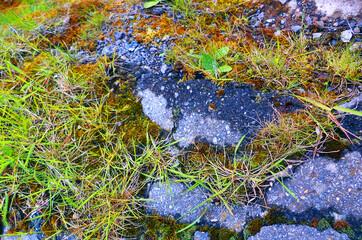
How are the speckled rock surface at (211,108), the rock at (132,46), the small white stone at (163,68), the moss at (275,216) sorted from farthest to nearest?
the rock at (132,46)
the small white stone at (163,68)
the speckled rock surface at (211,108)
the moss at (275,216)

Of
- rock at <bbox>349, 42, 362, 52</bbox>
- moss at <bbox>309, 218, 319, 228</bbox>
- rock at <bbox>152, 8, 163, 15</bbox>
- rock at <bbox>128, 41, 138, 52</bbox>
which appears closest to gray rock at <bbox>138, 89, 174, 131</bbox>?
rock at <bbox>128, 41, 138, 52</bbox>

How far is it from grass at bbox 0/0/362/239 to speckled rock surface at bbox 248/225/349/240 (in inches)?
10.4

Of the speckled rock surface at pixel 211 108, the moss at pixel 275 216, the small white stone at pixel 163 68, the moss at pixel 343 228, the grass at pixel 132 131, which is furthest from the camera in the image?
the small white stone at pixel 163 68

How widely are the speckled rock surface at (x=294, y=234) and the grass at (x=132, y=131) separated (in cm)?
26

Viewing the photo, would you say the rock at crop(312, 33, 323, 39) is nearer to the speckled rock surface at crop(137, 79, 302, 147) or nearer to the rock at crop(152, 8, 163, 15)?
the speckled rock surface at crop(137, 79, 302, 147)

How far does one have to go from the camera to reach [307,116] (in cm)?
192

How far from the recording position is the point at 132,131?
2.19m

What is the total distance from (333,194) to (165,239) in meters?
1.34

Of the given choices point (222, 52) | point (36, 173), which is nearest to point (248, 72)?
point (222, 52)

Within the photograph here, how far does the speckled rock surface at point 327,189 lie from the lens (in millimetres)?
1594

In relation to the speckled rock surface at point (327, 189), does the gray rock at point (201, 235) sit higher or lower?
lower

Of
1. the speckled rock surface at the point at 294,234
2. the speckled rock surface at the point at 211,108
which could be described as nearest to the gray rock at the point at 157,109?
the speckled rock surface at the point at 211,108

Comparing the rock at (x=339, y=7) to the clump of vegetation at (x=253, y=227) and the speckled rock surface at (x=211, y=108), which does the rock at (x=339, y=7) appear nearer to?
the speckled rock surface at (x=211, y=108)

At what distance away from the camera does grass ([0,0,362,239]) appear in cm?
192
